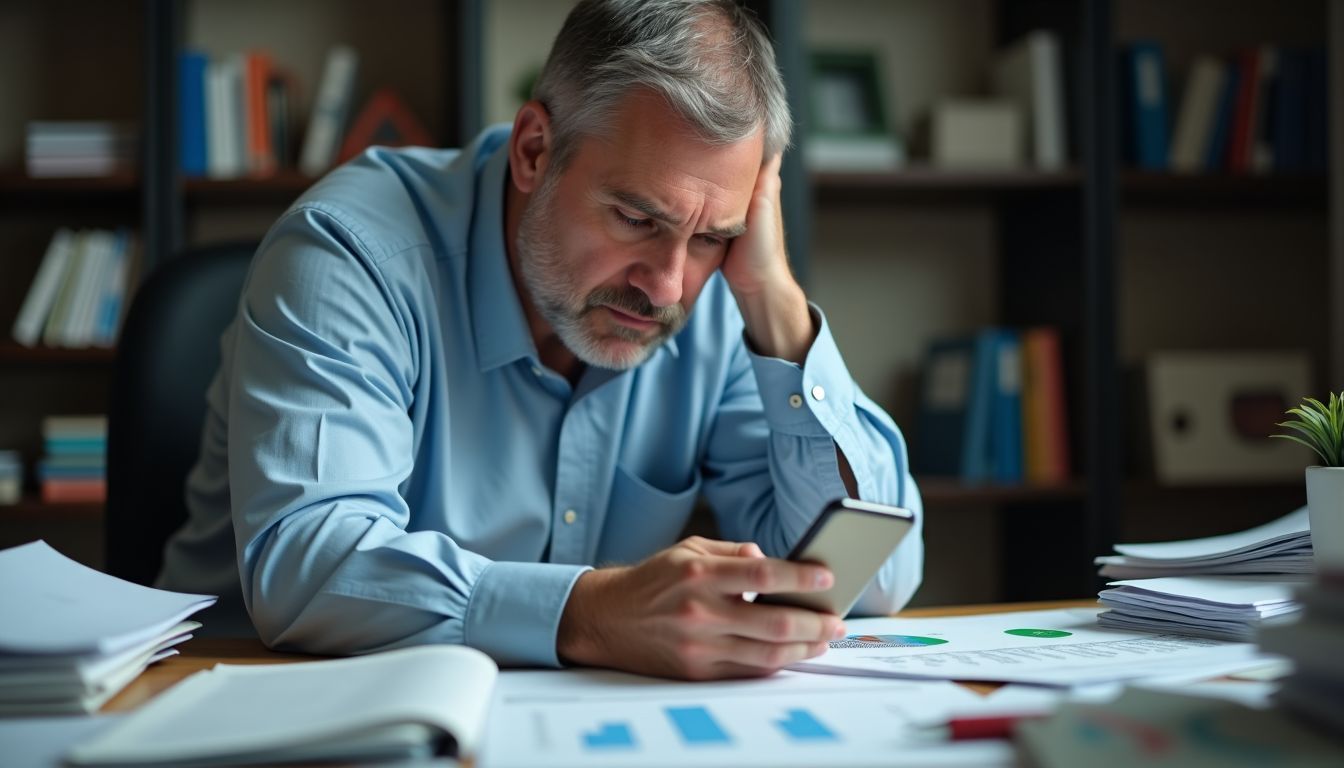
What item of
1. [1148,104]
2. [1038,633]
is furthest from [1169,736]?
[1148,104]

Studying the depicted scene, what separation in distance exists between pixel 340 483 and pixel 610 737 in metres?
0.43

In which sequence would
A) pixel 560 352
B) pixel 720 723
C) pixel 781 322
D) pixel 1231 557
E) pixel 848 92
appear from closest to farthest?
pixel 720 723
pixel 1231 557
pixel 781 322
pixel 560 352
pixel 848 92

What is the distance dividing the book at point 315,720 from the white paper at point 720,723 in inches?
1.1

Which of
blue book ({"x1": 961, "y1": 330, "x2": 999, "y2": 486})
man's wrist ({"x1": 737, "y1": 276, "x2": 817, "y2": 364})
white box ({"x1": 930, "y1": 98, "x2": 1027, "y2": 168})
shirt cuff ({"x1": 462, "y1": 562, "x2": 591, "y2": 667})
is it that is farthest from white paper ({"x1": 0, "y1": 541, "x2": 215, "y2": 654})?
white box ({"x1": 930, "y1": 98, "x2": 1027, "y2": 168})

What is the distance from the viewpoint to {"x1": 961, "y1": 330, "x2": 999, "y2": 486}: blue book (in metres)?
2.57

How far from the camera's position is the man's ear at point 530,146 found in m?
1.33

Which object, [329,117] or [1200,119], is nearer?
[329,117]

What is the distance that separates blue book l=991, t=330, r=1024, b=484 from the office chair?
5.61ft

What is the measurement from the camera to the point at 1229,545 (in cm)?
111

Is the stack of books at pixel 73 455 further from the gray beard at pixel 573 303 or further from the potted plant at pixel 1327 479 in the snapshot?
the potted plant at pixel 1327 479

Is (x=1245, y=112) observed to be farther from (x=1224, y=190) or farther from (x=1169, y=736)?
(x=1169, y=736)

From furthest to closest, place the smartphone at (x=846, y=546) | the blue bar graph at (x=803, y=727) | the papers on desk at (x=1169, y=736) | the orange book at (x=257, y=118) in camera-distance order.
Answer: the orange book at (x=257, y=118) < the smartphone at (x=846, y=546) < the blue bar graph at (x=803, y=727) < the papers on desk at (x=1169, y=736)

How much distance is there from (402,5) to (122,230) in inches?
31.7

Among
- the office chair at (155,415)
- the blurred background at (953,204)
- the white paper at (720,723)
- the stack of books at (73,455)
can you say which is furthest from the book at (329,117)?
the white paper at (720,723)
